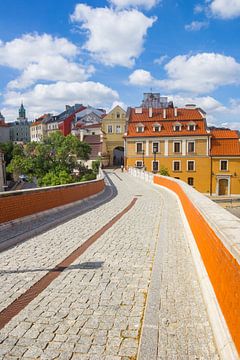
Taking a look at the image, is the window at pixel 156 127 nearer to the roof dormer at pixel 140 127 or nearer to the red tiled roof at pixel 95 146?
the roof dormer at pixel 140 127

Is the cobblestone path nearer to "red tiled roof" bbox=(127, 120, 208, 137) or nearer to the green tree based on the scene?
"red tiled roof" bbox=(127, 120, 208, 137)

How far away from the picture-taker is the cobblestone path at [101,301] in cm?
331

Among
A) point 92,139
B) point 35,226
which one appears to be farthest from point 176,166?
point 35,226

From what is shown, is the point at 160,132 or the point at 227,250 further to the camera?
the point at 160,132

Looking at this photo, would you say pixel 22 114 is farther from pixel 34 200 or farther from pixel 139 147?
pixel 34 200

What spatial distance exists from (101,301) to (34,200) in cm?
671

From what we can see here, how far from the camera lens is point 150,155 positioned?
4853 centimetres

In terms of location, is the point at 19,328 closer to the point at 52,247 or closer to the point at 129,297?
the point at 129,297

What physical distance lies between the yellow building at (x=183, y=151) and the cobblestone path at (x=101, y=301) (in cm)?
3910

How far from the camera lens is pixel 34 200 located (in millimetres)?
10383

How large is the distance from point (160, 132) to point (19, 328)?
1829 inches

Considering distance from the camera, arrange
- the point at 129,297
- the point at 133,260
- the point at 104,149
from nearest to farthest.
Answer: the point at 129,297 < the point at 133,260 < the point at 104,149

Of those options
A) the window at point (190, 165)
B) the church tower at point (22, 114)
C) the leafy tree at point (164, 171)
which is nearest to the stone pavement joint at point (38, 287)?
the leafy tree at point (164, 171)

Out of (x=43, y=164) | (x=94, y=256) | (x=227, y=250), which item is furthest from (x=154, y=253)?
(x=43, y=164)
